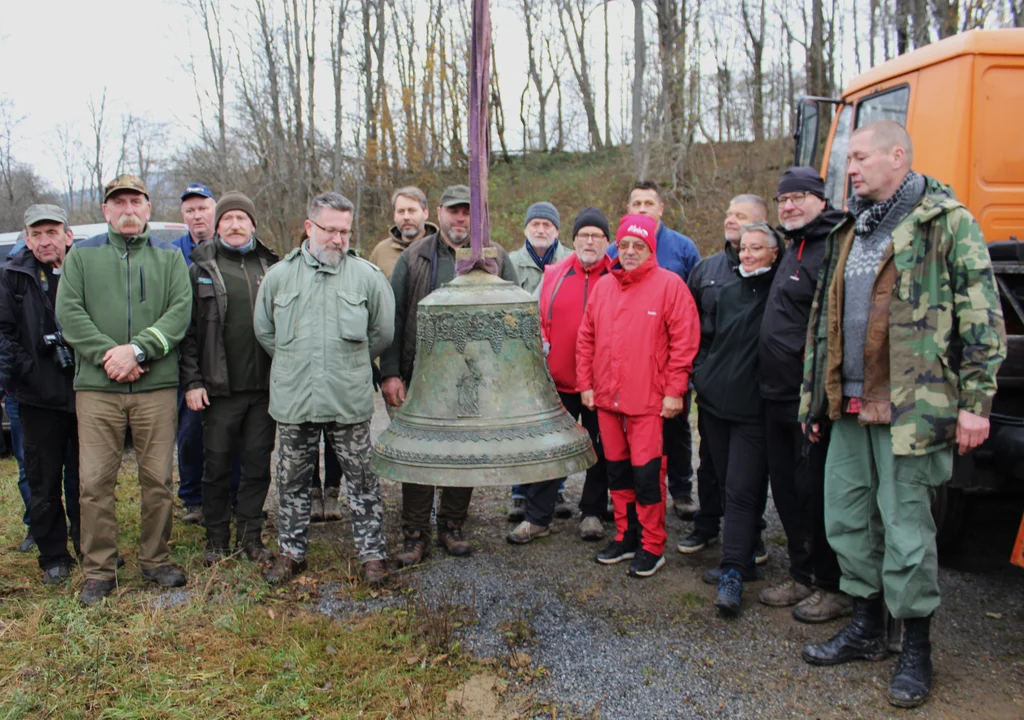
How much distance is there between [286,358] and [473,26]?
6.89ft

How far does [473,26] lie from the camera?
90.4 inches

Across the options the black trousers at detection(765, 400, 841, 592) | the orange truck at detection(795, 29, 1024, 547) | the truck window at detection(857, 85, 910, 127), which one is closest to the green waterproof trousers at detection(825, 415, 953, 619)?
the black trousers at detection(765, 400, 841, 592)

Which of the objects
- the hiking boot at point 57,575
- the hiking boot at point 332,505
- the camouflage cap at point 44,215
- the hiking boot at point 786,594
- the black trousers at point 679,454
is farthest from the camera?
the hiking boot at point 332,505

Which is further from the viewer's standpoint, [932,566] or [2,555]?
[2,555]

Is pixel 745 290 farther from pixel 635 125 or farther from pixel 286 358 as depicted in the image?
pixel 635 125

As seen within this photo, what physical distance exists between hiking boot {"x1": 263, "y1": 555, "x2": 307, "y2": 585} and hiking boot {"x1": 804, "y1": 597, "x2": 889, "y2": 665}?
8.21 feet

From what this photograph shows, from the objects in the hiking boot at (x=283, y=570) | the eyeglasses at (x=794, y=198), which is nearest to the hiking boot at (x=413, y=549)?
the hiking boot at (x=283, y=570)

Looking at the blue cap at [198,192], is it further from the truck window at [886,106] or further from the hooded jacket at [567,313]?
the truck window at [886,106]

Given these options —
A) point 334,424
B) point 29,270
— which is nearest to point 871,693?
point 334,424

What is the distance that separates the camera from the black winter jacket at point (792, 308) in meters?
3.45

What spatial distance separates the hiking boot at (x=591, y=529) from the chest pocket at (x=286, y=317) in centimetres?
207

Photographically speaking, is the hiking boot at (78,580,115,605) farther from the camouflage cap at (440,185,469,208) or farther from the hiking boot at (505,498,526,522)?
the camouflage cap at (440,185,469,208)

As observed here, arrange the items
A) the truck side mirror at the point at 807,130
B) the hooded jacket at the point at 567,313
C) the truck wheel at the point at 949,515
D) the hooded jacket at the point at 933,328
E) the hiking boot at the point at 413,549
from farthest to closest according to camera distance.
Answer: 1. the truck side mirror at the point at 807,130
2. the hooded jacket at the point at 567,313
3. the hiking boot at the point at 413,549
4. the truck wheel at the point at 949,515
5. the hooded jacket at the point at 933,328

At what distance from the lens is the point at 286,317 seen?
12.6 feet
